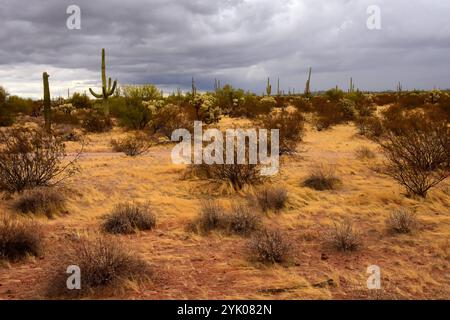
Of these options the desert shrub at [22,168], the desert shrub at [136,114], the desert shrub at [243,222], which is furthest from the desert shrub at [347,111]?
the desert shrub at [243,222]

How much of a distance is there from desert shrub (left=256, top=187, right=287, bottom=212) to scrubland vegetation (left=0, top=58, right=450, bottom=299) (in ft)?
0.08

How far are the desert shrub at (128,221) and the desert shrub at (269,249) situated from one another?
2.30m

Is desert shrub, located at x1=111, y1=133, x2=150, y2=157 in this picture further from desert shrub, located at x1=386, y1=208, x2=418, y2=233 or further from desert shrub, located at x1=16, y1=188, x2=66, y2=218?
desert shrub, located at x1=386, y1=208, x2=418, y2=233

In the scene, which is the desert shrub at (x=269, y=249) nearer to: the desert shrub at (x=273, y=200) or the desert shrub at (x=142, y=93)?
the desert shrub at (x=273, y=200)

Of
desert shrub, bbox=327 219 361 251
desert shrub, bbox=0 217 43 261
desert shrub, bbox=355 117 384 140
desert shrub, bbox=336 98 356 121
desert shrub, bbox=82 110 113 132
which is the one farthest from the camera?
desert shrub, bbox=336 98 356 121

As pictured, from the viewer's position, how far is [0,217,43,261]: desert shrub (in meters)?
6.10

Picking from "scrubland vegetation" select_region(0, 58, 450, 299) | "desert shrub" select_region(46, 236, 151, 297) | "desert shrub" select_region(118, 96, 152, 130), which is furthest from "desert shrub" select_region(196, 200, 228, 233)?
"desert shrub" select_region(118, 96, 152, 130)

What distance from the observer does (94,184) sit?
10914mm

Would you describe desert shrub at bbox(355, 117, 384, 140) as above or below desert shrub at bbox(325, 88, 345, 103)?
below

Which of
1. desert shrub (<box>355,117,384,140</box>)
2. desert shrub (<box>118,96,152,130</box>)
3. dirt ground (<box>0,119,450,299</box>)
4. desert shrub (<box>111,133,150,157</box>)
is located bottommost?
dirt ground (<box>0,119,450,299</box>)

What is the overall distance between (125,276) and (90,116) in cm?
2156

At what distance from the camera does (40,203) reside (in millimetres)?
8391

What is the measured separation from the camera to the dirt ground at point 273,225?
5.11 metres
